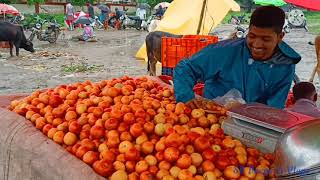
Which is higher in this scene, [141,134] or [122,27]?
[141,134]

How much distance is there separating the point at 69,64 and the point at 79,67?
104cm

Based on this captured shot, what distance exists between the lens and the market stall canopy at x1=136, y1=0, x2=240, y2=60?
978 cm

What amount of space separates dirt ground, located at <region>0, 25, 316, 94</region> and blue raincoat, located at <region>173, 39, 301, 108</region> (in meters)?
7.33

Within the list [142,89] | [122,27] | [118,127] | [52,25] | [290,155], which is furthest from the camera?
[122,27]

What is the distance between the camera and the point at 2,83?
10.5m

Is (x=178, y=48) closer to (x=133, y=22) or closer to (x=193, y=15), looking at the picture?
(x=193, y=15)

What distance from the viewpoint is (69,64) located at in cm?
1361

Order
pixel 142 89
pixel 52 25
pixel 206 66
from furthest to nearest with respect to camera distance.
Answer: pixel 52 25, pixel 142 89, pixel 206 66

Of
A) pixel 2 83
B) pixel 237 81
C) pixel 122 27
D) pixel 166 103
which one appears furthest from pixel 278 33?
pixel 122 27

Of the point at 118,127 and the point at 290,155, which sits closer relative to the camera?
the point at 290,155

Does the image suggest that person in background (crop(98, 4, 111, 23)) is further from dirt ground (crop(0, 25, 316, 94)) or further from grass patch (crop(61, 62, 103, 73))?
grass patch (crop(61, 62, 103, 73))

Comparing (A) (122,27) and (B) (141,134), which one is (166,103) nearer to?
(B) (141,134)

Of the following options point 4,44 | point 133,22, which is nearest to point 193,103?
point 4,44

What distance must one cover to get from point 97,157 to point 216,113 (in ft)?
2.88
